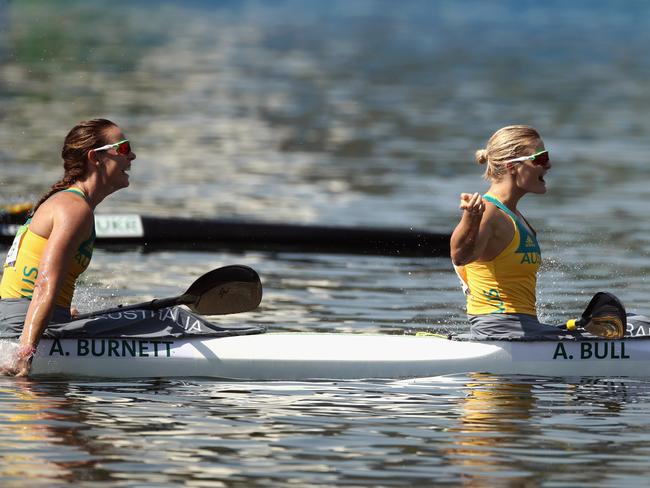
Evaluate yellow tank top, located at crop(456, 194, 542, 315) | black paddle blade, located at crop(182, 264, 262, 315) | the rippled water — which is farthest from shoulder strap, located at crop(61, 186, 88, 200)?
yellow tank top, located at crop(456, 194, 542, 315)

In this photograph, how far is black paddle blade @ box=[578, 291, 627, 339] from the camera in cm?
1035

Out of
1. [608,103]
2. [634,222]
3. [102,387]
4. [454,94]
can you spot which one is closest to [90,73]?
[454,94]

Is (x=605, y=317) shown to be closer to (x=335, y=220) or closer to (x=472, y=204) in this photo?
(x=472, y=204)

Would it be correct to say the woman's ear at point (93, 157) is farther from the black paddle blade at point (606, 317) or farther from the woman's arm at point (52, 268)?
the black paddle blade at point (606, 317)

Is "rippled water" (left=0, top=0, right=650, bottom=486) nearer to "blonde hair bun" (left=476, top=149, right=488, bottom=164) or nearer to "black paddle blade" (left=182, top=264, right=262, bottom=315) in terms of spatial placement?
"black paddle blade" (left=182, top=264, right=262, bottom=315)

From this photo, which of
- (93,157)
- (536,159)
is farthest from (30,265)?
(536,159)

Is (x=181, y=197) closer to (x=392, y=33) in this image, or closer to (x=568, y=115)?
(x=568, y=115)

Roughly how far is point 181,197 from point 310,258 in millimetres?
4821

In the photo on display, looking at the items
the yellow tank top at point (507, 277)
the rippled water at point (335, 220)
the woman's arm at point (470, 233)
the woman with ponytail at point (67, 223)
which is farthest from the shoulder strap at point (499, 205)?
the woman with ponytail at point (67, 223)

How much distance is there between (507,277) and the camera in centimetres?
1034

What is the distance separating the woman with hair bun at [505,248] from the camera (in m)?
10.1

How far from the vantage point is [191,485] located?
787 cm

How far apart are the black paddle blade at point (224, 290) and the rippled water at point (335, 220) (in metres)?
0.69

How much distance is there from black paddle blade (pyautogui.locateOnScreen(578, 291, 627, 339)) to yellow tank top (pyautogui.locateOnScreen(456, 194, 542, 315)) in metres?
0.38
